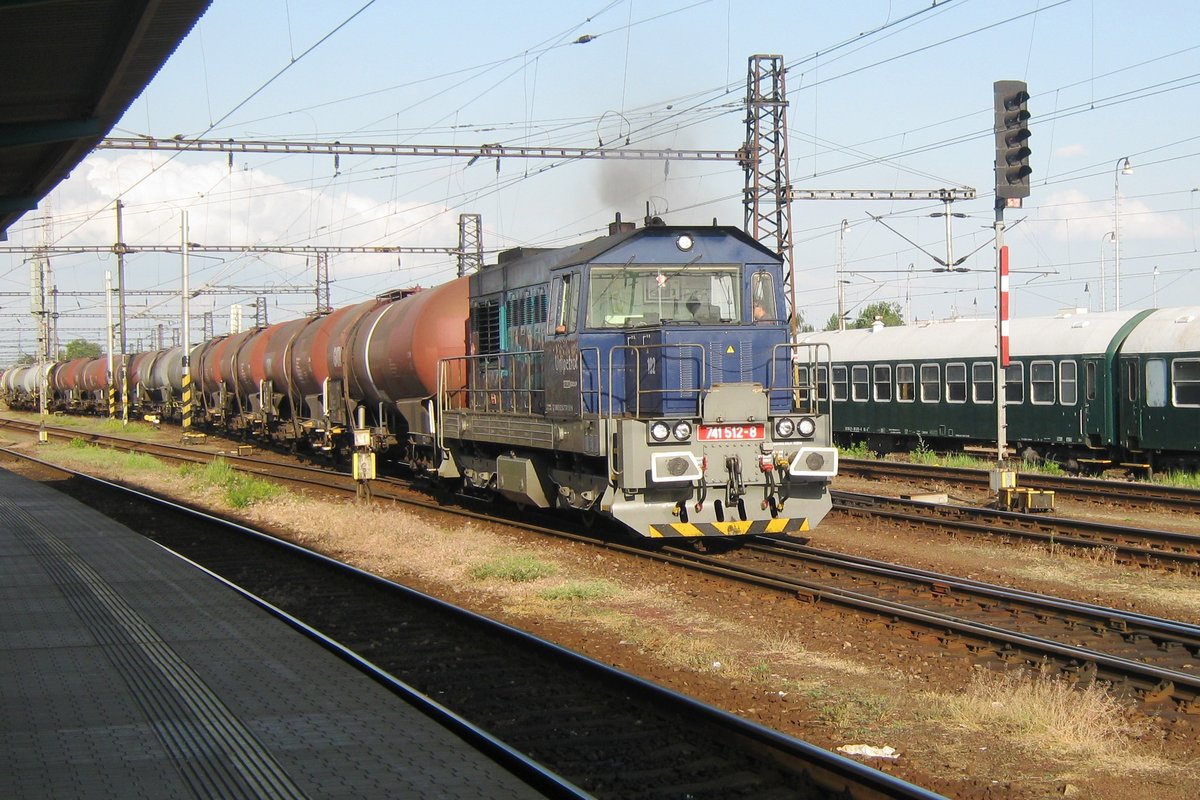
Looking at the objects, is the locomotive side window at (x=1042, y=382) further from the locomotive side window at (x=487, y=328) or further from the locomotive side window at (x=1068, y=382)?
the locomotive side window at (x=487, y=328)

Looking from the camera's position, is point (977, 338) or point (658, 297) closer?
point (658, 297)

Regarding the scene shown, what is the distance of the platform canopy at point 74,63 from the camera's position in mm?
8719

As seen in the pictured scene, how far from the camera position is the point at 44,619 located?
10.1 m

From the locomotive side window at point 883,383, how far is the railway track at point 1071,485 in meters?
4.21

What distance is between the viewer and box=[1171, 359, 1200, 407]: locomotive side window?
20.4 metres

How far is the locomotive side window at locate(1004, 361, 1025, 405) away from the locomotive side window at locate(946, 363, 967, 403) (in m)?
1.10

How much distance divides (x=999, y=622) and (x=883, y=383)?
64.7 feet

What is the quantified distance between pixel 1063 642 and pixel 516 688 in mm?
4378

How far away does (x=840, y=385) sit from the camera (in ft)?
101

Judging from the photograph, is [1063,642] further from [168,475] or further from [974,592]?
[168,475]

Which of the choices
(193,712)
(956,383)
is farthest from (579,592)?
(956,383)

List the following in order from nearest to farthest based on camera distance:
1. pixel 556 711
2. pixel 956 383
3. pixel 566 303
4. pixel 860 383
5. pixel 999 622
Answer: pixel 556 711 → pixel 999 622 → pixel 566 303 → pixel 956 383 → pixel 860 383

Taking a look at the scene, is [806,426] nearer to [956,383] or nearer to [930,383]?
[956,383]

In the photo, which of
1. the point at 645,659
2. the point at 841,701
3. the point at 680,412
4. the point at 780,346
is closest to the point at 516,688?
the point at 645,659
